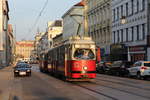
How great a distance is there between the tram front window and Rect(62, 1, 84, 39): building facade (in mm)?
45332

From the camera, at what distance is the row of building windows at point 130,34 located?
43.5m

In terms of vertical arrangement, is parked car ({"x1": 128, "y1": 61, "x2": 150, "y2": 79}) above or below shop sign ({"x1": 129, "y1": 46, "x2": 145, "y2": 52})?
below

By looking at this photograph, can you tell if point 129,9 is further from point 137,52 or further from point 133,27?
point 137,52

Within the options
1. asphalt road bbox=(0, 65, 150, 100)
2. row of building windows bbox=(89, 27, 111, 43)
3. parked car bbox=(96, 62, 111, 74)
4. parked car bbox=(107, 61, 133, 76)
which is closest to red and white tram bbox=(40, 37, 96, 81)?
asphalt road bbox=(0, 65, 150, 100)

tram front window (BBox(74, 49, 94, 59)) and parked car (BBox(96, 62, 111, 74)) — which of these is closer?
tram front window (BBox(74, 49, 94, 59))

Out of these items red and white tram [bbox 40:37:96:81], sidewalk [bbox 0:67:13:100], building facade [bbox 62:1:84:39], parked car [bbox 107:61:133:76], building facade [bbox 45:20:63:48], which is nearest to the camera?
sidewalk [bbox 0:67:13:100]

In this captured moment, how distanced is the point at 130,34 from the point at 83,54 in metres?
23.6

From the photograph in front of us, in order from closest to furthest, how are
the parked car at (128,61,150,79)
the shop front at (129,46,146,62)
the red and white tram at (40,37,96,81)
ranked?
the red and white tram at (40,37,96,81) → the parked car at (128,61,150,79) → the shop front at (129,46,146,62)

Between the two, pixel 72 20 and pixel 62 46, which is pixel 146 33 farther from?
pixel 72 20

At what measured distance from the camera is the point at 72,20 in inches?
3393

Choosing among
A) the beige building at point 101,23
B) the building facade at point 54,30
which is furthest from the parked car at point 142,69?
the building facade at point 54,30

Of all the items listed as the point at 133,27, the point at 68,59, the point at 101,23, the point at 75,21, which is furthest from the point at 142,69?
the point at 75,21

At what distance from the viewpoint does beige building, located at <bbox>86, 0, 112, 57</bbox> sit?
2302 inches

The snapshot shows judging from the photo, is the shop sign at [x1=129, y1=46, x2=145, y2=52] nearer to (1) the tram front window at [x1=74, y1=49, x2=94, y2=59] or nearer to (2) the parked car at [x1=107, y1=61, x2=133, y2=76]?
(2) the parked car at [x1=107, y1=61, x2=133, y2=76]
